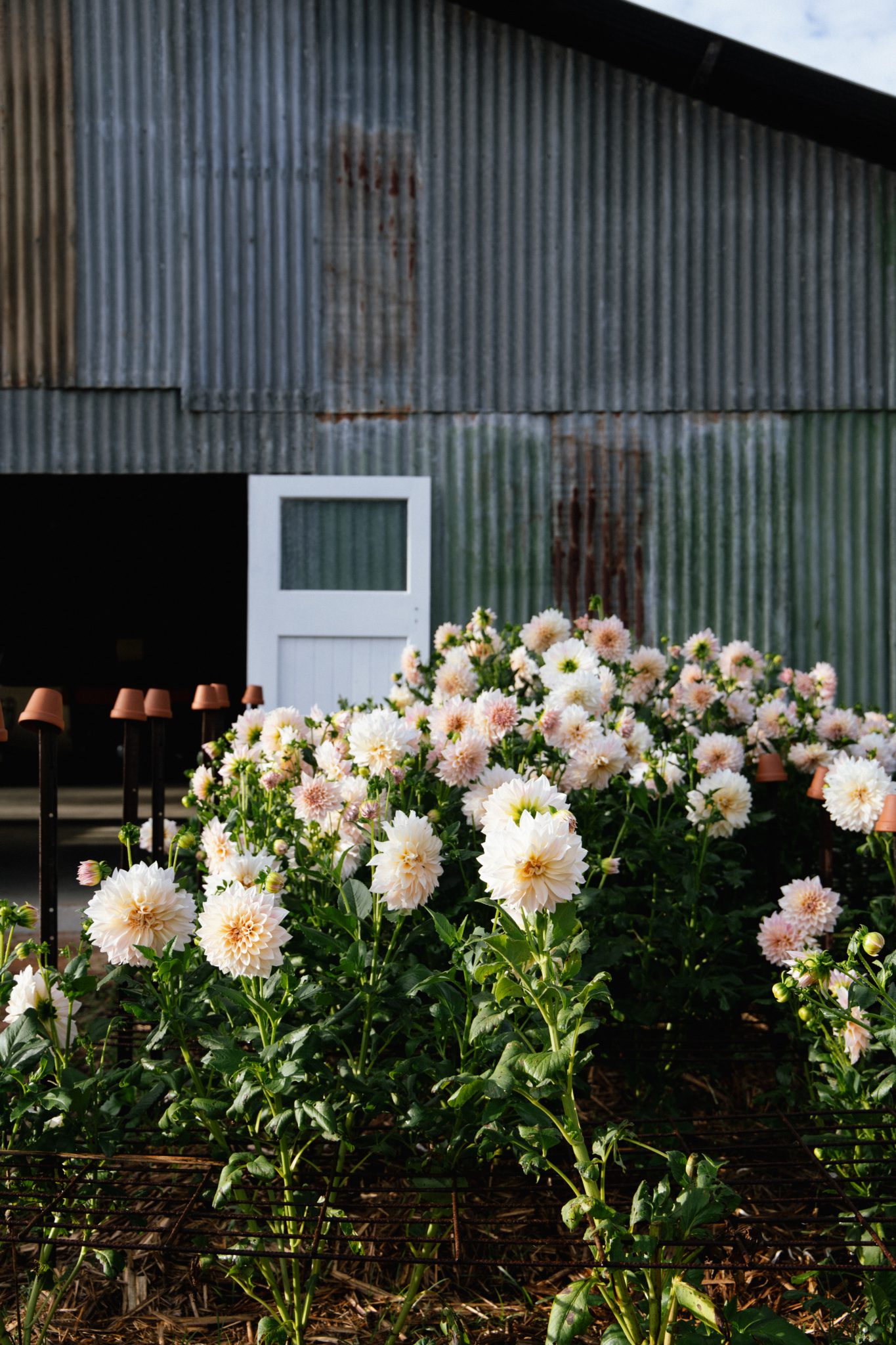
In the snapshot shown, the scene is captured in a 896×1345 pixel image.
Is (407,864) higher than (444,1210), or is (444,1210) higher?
(407,864)

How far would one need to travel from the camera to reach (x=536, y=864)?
52.7 inches

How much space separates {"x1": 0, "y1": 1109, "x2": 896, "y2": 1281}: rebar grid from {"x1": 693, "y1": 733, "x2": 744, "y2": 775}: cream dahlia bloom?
72 centimetres

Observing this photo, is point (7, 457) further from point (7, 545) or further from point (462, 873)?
point (7, 545)

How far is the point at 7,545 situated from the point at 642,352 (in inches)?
406

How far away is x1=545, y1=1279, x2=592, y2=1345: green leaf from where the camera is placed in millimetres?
1290

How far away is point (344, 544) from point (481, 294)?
147 centimetres

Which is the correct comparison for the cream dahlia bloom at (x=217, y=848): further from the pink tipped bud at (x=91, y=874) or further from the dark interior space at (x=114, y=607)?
the dark interior space at (x=114, y=607)

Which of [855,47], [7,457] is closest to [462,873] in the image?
[7,457]

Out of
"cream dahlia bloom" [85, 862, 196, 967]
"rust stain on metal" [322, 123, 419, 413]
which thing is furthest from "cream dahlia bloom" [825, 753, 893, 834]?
"rust stain on metal" [322, 123, 419, 413]

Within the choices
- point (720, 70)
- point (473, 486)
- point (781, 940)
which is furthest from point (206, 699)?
point (720, 70)

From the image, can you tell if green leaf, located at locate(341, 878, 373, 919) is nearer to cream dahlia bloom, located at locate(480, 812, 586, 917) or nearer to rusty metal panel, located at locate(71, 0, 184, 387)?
cream dahlia bloom, located at locate(480, 812, 586, 917)

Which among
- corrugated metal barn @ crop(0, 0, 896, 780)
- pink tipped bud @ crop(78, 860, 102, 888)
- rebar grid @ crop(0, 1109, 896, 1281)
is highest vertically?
corrugated metal barn @ crop(0, 0, 896, 780)

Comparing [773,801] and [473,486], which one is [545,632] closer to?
[773,801]

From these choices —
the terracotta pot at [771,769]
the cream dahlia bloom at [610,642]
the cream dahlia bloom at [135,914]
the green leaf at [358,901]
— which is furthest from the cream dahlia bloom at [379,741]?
the cream dahlia bloom at [610,642]
